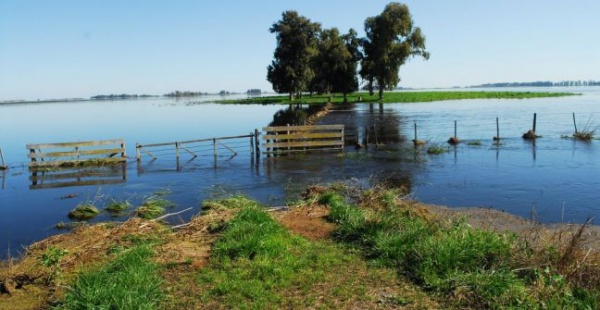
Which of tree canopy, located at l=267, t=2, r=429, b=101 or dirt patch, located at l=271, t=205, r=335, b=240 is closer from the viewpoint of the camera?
dirt patch, located at l=271, t=205, r=335, b=240

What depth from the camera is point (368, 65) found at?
82.1 metres

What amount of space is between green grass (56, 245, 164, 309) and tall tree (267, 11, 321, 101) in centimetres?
7477

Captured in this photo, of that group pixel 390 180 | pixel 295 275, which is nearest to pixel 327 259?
pixel 295 275

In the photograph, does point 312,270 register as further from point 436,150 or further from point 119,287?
point 436,150

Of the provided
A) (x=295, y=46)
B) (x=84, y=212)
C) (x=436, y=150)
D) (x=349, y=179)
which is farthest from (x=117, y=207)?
(x=295, y=46)

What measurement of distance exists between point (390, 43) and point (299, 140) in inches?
2169

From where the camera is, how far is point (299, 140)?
30.0 metres

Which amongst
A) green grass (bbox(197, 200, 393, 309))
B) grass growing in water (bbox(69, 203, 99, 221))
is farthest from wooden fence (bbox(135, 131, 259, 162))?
green grass (bbox(197, 200, 393, 309))

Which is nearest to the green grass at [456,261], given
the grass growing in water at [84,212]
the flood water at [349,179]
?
the flood water at [349,179]

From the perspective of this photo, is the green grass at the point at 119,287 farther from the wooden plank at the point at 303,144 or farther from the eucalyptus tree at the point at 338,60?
the eucalyptus tree at the point at 338,60

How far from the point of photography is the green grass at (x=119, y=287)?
5723mm

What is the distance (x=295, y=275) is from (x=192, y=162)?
69.9 ft

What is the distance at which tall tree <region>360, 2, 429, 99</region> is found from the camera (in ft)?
254

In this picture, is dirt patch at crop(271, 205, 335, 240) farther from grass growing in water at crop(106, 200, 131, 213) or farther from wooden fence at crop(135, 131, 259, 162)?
wooden fence at crop(135, 131, 259, 162)
